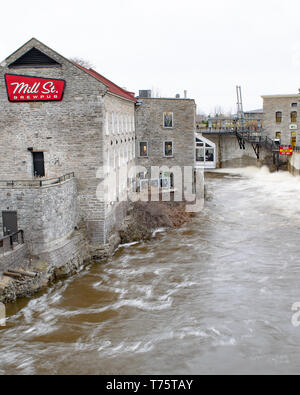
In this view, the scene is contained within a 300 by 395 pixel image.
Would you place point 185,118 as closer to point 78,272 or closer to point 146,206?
Answer: point 146,206

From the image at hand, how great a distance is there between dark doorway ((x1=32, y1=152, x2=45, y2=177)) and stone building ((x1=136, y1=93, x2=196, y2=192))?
11.2 metres

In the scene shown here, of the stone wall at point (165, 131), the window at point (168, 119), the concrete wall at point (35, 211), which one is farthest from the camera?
the window at point (168, 119)

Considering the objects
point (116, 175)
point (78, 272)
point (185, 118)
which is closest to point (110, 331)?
point (78, 272)

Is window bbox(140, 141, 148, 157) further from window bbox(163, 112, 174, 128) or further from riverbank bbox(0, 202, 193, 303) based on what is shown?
riverbank bbox(0, 202, 193, 303)

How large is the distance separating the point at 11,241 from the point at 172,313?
7.18 meters

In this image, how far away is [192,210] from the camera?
102ft

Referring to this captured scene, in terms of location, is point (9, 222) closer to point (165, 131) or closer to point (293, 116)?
point (165, 131)

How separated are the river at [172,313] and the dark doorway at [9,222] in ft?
10.1

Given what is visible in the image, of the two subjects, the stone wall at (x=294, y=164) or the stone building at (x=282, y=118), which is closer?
the stone wall at (x=294, y=164)

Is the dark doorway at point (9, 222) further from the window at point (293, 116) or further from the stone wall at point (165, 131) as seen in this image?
the window at point (293, 116)

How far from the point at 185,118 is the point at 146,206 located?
7915 mm

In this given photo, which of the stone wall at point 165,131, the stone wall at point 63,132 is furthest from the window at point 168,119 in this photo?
the stone wall at point 63,132

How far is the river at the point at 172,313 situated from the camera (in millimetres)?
12562

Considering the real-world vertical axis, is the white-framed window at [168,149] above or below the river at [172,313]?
above
